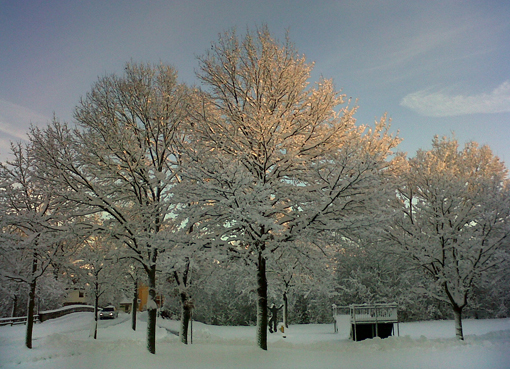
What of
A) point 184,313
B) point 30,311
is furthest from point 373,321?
point 30,311

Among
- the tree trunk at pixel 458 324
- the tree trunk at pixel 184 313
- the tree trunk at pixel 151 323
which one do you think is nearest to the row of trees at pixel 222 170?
the tree trunk at pixel 151 323

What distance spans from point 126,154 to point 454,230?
44.8 feet

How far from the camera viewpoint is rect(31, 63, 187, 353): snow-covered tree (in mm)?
11086

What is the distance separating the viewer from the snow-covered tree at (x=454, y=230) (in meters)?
14.9

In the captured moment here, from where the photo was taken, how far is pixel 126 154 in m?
11.7

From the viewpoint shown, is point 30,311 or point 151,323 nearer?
point 151,323

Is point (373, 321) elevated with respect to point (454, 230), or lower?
lower

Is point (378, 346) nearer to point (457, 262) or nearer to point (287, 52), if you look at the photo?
point (457, 262)

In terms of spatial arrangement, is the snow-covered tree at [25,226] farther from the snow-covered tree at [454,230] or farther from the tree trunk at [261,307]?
the snow-covered tree at [454,230]

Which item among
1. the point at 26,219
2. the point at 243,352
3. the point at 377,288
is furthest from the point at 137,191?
the point at 377,288

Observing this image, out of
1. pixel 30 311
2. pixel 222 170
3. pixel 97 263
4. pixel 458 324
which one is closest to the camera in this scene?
pixel 222 170

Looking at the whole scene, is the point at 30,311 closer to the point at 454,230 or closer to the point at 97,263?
the point at 97,263

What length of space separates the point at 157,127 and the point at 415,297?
24363 mm

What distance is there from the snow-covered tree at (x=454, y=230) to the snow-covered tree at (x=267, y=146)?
16.8ft
